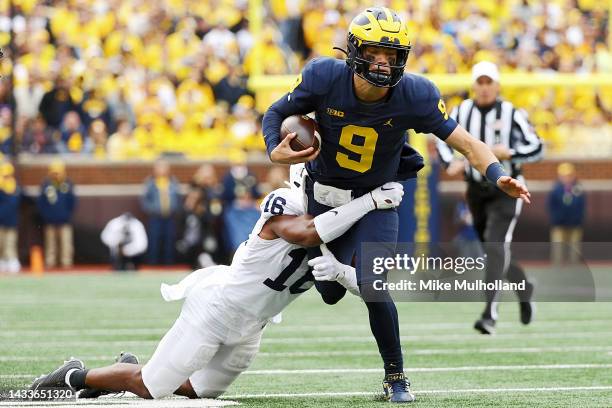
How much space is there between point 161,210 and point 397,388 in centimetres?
1179

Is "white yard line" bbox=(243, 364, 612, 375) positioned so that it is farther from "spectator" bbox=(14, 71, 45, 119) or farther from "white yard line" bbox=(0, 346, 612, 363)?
"spectator" bbox=(14, 71, 45, 119)

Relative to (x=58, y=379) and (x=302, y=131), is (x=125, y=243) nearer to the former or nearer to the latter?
(x=58, y=379)


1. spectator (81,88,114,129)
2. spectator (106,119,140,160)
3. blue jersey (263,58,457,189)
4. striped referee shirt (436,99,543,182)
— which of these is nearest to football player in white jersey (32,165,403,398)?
blue jersey (263,58,457,189)

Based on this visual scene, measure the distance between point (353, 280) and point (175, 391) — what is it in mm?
828

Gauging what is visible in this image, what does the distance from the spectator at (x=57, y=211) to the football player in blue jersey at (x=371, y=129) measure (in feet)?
38.1

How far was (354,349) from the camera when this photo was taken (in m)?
7.35

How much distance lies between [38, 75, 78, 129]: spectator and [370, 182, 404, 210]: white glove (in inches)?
478

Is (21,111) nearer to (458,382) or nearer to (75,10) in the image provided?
(75,10)

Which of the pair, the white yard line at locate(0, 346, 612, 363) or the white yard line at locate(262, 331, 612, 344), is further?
the white yard line at locate(262, 331, 612, 344)

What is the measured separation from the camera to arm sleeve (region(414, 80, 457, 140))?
5043 mm

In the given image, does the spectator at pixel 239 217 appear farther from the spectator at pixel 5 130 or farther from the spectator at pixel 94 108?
the spectator at pixel 5 130

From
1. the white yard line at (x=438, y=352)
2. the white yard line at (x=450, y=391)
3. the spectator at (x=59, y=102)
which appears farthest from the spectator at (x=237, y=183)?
the white yard line at (x=450, y=391)

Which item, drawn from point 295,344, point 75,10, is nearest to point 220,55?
point 75,10

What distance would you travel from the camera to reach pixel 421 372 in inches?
244
